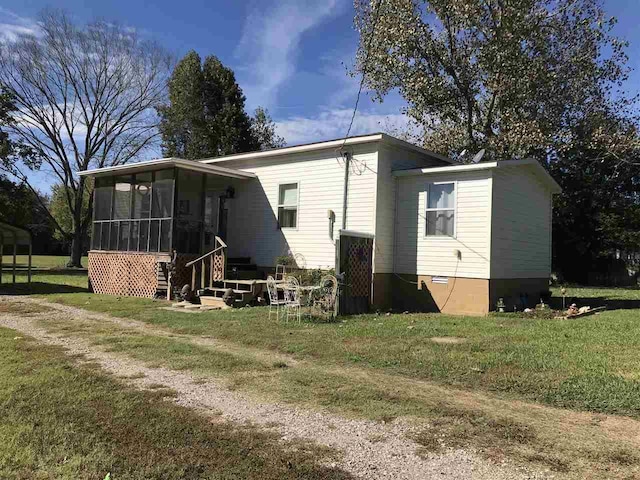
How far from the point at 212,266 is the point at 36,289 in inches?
282

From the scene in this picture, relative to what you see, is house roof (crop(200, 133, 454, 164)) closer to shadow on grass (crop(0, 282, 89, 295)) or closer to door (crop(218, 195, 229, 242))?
door (crop(218, 195, 229, 242))

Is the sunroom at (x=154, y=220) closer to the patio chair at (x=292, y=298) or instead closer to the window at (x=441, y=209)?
the patio chair at (x=292, y=298)

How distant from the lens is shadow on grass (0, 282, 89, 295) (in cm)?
1557

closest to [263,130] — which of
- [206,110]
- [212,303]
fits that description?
[206,110]

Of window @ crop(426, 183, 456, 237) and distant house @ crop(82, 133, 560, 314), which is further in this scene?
window @ crop(426, 183, 456, 237)

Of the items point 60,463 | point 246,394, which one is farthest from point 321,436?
point 60,463

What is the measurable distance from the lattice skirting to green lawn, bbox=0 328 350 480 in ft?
29.5

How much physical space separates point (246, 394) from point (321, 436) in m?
1.35

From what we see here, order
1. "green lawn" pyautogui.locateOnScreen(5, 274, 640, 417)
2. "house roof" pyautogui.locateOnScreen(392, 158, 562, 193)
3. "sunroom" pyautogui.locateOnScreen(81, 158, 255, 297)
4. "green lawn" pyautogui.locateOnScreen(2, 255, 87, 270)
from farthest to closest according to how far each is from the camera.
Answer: "green lawn" pyautogui.locateOnScreen(2, 255, 87, 270) < "sunroom" pyautogui.locateOnScreen(81, 158, 255, 297) < "house roof" pyautogui.locateOnScreen(392, 158, 562, 193) < "green lawn" pyautogui.locateOnScreen(5, 274, 640, 417)

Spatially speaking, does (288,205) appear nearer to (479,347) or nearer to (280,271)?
(280,271)

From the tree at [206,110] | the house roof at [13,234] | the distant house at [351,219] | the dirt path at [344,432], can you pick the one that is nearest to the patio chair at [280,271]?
the distant house at [351,219]

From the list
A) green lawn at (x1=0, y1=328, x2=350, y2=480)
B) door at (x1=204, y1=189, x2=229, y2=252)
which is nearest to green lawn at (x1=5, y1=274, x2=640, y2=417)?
green lawn at (x1=0, y1=328, x2=350, y2=480)

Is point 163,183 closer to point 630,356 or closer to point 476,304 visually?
point 476,304

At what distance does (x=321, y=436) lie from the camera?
A: 4.00 m
